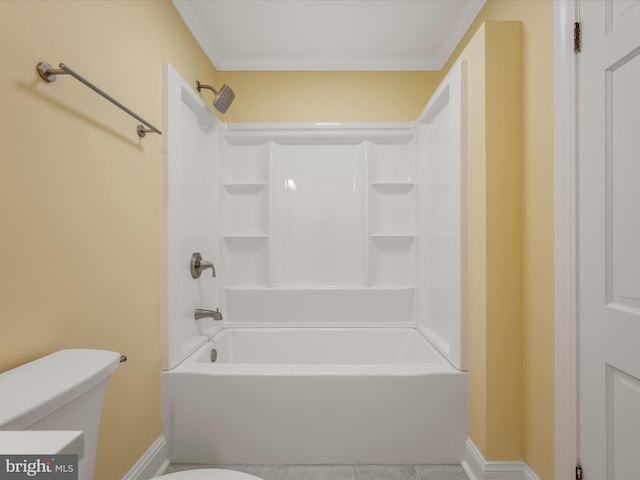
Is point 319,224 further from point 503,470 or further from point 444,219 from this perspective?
point 503,470

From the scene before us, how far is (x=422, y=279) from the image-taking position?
258 cm

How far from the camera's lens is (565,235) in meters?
1.28

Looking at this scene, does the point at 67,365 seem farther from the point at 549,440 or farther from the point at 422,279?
the point at 422,279

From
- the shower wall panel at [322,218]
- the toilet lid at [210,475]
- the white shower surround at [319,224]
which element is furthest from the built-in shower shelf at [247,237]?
the toilet lid at [210,475]

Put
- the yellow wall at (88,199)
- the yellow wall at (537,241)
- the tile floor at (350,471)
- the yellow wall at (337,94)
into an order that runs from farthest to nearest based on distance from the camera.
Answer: the yellow wall at (337,94) → the tile floor at (350,471) → the yellow wall at (537,241) → the yellow wall at (88,199)

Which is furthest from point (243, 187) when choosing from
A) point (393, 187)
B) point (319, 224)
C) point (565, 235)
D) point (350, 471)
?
point (565, 235)

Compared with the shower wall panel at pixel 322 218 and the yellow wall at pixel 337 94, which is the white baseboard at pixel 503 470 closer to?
the shower wall panel at pixel 322 218

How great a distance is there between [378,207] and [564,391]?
1779mm

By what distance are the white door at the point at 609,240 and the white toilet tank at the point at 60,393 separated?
5.15ft

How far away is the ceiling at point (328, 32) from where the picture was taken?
2.08 metres

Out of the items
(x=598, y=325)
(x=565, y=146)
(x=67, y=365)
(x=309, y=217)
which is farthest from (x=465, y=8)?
(x=67, y=365)

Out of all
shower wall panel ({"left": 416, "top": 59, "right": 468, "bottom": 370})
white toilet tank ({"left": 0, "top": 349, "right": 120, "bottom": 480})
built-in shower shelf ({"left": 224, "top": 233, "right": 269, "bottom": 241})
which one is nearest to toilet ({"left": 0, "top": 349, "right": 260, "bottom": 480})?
white toilet tank ({"left": 0, "top": 349, "right": 120, "bottom": 480})

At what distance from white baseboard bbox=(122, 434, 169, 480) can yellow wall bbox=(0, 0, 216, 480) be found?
1.7 inches

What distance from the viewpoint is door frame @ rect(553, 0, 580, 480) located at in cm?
125
